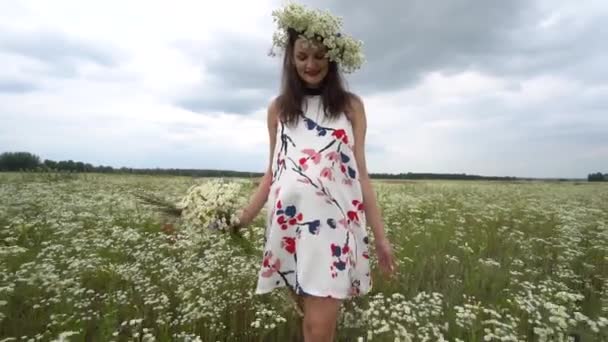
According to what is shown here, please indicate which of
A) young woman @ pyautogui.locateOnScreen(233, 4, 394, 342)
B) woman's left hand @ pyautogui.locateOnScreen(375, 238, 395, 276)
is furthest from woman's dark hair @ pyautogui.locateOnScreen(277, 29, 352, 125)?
woman's left hand @ pyautogui.locateOnScreen(375, 238, 395, 276)

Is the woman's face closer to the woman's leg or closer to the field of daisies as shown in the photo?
the field of daisies

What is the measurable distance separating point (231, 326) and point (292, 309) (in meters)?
0.58

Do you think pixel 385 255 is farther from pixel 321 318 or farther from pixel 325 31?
pixel 325 31

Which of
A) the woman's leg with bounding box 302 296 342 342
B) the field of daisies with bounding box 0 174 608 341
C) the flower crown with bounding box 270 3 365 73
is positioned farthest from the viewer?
the field of daisies with bounding box 0 174 608 341

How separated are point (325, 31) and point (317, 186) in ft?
3.45

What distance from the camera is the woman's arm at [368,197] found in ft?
8.82

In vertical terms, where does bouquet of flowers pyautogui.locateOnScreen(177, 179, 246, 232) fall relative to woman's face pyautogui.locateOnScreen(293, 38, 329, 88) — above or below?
below

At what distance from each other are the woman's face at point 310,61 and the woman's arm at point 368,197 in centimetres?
28

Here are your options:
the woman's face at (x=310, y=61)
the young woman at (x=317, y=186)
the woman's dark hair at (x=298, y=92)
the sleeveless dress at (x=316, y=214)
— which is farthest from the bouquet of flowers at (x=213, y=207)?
the woman's face at (x=310, y=61)

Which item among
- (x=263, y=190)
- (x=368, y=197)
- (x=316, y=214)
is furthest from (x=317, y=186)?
(x=263, y=190)

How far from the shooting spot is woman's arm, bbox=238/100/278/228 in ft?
9.41

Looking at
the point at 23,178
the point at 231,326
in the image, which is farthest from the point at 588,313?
the point at 23,178

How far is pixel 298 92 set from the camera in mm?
2791

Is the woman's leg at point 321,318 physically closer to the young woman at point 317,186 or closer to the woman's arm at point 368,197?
the young woman at point 317,186
